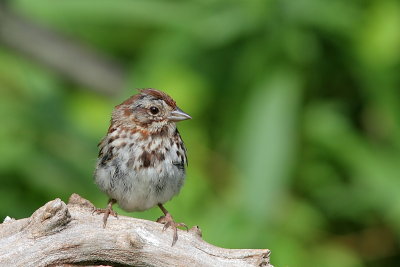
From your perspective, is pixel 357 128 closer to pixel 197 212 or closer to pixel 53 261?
pixel 197 212

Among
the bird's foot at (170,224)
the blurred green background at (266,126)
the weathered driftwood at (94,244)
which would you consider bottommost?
the weathered driftwood at (94,244)

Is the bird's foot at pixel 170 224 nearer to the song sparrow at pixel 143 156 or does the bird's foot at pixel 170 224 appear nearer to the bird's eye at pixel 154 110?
the song sparrow at pixel 143 156

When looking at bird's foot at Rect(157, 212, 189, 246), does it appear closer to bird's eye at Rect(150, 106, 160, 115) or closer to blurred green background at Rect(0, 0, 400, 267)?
bird's eye at Rect(150, 106, 160, 115)

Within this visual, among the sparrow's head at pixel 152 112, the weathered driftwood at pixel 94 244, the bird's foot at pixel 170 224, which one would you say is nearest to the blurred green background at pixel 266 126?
the sparrow's head at pixel 152 112

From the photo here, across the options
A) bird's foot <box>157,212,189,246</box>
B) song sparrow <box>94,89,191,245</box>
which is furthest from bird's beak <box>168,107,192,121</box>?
bird's foot <box>157,212,189,246</box>

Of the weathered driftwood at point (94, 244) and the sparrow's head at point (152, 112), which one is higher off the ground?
the sparrow's head at point (152, 112)

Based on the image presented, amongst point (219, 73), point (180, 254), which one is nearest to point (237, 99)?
point (219, 73)
